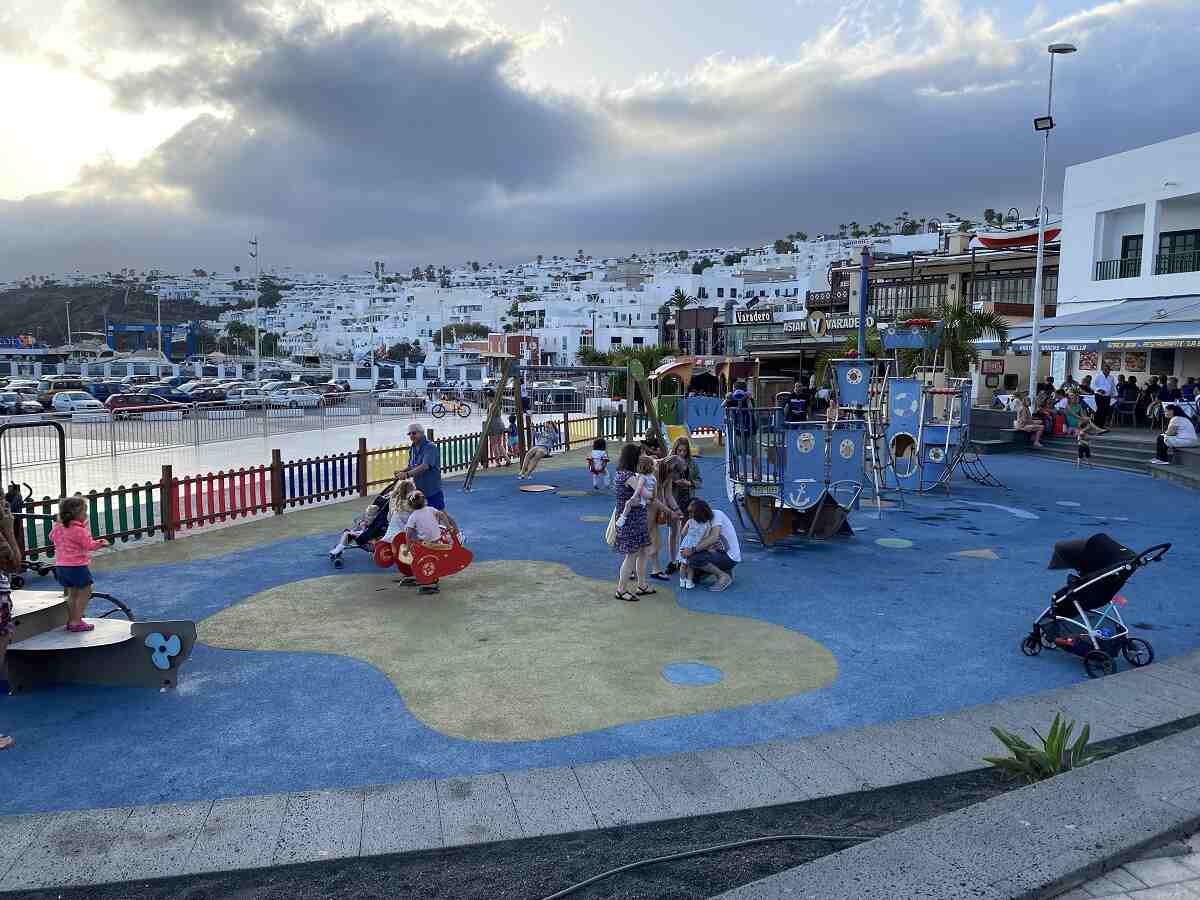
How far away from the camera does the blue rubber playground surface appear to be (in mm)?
5863

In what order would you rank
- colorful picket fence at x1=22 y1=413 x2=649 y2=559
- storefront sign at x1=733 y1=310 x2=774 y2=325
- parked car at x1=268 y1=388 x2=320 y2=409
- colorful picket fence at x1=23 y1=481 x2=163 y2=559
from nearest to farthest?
colorful picket fence at x1=23 y1=481 x2=163 y2=559 < colorful picket fence at x1=22 y1=413 x2=649 y2=559 < parked car at x1=268 y1=388 x2=320 y2=409 < storefront sign at x1=733 y1=310 x2=774 y2=325

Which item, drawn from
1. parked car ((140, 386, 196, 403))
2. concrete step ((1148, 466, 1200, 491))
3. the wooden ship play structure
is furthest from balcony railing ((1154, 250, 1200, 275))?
parked car ((140, 386, 196, 403))

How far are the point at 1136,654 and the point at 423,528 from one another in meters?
7.54

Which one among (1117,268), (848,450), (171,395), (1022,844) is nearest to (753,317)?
(1117,268)

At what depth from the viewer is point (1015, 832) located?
15.0ft

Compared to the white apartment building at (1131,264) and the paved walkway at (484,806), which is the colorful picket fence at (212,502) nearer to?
the paved walkway at (484,806)

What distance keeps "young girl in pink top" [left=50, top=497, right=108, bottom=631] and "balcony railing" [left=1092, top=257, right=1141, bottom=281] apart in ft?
114

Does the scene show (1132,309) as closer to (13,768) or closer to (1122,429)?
(1122,429)

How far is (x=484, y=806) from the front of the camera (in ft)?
17.0

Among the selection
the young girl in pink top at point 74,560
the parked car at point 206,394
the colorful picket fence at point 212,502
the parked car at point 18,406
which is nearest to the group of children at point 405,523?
the colorful picket fence at point 212,502

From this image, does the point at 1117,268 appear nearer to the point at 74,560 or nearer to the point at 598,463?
the point at 598,463

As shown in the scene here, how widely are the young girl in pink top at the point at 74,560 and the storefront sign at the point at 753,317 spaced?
56.6m

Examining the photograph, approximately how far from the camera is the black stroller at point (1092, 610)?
24.5ft

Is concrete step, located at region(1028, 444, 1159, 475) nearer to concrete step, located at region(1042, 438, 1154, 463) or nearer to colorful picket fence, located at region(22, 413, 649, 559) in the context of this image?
concrete step, located at region(1042, 438, 1154, 463)
